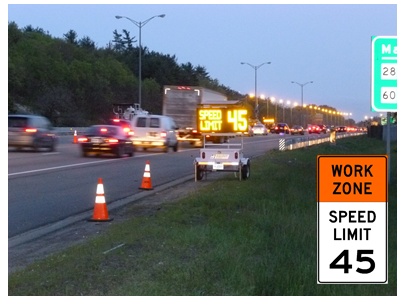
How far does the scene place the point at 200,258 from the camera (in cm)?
853

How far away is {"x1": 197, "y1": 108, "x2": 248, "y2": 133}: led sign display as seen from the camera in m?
18.7

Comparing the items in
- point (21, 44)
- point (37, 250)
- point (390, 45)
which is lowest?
point (37, 250)

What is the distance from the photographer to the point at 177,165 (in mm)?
26516

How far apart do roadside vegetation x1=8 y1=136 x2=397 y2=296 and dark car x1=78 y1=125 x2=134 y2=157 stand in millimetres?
15182

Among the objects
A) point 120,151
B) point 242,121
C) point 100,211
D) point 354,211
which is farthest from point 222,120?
point 354,211

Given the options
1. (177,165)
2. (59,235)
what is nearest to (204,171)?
(177,165)

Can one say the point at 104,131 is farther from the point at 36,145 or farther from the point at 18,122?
the point at 18,122

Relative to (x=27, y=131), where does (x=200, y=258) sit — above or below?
below

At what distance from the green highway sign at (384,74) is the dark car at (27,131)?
19.5 metres

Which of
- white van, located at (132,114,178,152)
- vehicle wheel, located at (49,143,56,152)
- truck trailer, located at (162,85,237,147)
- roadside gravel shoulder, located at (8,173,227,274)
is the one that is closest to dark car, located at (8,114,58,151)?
vehicle wheel, located at (49,143,56,152)

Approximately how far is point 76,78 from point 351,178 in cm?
7252

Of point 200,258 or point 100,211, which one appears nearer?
point 200,258
